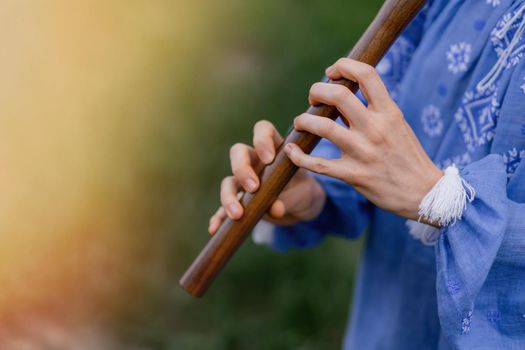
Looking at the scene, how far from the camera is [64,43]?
1.86 metres

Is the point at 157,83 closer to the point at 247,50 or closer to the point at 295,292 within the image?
the point at 247,50

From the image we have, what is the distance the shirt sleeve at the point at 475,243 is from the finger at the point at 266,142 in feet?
0.76

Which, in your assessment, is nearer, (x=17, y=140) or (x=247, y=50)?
(x=17, y=140)

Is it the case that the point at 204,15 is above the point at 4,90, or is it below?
below

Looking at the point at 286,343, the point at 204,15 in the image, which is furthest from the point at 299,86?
the point at 286,343

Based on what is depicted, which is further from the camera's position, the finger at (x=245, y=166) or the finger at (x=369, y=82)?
the finger at (x=245, y=166)

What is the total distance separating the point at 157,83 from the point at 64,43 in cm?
36

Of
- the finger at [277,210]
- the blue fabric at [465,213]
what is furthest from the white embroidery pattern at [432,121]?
the finger at [277,210]

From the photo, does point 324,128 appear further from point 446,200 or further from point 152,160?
point 152,160

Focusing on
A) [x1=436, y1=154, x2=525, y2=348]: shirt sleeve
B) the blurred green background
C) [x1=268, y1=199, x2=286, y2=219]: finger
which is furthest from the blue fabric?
the blurred green background

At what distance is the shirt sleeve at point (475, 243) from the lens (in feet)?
2.54

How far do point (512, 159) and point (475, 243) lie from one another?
135 millimetres

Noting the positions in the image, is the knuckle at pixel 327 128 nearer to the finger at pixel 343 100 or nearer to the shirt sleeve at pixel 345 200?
the finger at pixel 343 100

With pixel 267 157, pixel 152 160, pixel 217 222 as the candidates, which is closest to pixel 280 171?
pixel 267 157
